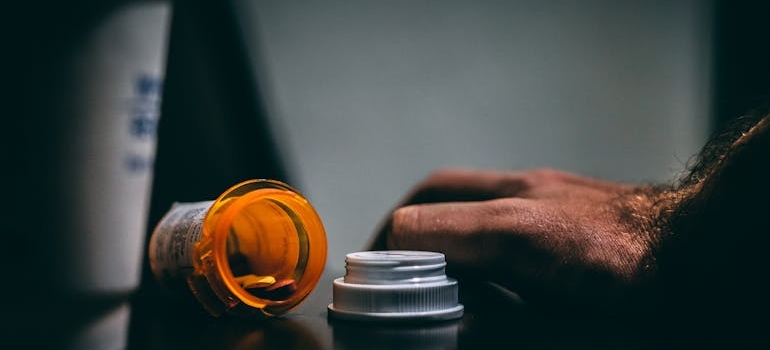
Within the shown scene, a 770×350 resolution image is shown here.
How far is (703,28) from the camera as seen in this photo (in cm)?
122

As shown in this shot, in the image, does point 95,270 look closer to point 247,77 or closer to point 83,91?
point 83,91

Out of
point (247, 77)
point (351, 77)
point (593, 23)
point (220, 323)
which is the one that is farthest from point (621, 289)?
point (593, 23)

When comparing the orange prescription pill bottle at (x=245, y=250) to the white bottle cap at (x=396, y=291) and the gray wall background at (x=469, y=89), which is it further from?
the gray wall background at (x=469, y=89)

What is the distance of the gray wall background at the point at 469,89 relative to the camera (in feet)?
3.46

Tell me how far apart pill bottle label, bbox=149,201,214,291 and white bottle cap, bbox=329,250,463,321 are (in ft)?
0.28

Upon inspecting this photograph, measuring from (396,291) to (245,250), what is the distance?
0.11 m

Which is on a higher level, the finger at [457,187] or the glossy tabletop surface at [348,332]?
the finger at [457,187]

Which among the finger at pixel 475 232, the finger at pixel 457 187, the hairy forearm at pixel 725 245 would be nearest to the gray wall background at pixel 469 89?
the finger at pixel 457 187

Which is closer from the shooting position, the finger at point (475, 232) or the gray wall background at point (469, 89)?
the finger at point (475, 232)

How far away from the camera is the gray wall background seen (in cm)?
105

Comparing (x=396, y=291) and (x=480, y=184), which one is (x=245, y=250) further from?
(x=480, y=184)

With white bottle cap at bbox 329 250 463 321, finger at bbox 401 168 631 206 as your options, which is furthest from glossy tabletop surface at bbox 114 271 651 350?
finger at bbox 401 168 631 206

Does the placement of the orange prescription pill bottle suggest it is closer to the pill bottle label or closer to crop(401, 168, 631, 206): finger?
the pill bottle label

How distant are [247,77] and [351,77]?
34 cm
